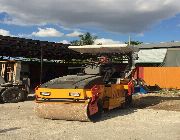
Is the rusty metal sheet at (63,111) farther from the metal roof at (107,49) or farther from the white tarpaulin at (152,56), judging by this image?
the white tarpaulin at (152,56)

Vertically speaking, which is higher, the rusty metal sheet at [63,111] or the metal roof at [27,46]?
the metal roof at [27,46]

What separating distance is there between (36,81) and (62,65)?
3.69 metres

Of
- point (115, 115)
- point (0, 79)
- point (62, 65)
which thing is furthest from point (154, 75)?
point (115, 115)

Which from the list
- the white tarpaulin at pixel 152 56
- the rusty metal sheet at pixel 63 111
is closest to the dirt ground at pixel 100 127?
the rusty metal sheet at pixel 63 111

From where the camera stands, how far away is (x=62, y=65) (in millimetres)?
34375

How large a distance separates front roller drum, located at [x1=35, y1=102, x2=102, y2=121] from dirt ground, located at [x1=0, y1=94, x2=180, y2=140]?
0.52ft

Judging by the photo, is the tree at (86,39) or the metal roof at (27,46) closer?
the metal roof at (27,46)

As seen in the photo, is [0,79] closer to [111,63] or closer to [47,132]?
[111,63]

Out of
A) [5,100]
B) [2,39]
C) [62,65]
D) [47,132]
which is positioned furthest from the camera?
[62,65]

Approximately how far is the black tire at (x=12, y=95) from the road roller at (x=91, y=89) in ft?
16.5

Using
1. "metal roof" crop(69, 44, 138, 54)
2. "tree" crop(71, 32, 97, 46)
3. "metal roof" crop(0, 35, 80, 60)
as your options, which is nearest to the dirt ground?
"metal roof" crop(69, 44, 138, 54)

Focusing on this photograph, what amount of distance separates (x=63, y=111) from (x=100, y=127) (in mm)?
1363

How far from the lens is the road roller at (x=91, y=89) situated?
1081cm

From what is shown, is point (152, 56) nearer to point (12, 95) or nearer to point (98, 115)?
point (12, 95)
